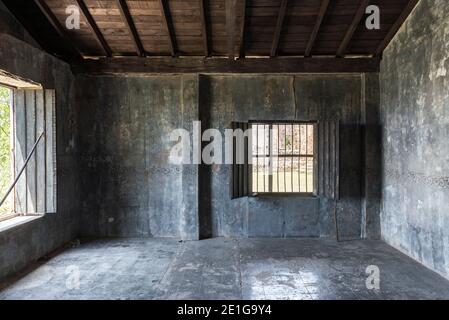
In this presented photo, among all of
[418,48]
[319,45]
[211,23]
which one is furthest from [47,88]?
[418,48]

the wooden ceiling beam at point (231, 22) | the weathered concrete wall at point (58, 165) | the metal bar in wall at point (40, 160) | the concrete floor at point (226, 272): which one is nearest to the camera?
the concrete floor at point (226, 272)

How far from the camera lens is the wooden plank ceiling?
4.57 m

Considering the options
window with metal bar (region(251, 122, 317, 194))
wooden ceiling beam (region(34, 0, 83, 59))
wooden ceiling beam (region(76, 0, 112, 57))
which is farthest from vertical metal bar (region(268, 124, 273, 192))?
wooden ceiling beam (region(34, 0, 83, 59))

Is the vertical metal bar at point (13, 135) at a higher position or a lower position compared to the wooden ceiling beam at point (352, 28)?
lower

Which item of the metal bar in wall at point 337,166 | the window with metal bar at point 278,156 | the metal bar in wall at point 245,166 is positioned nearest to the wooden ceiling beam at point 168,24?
the metal bar in wall at point 245,166

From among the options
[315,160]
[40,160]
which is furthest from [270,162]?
[40,160]

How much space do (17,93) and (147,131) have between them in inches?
78.9

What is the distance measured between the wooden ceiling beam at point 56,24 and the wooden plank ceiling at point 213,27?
1 centimetres

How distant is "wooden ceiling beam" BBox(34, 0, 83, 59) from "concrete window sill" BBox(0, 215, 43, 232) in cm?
269

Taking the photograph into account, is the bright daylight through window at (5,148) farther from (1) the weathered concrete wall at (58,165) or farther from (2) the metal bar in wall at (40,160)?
(1) the weathered concrete wall at (58,165)

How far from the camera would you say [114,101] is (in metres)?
5.89

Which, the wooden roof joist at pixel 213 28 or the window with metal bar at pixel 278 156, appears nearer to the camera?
the wooden roof joist at pixel 213 28

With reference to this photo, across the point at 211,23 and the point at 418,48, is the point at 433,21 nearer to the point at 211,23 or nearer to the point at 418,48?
the point at 418,48

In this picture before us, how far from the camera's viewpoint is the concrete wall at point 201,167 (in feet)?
19.3
